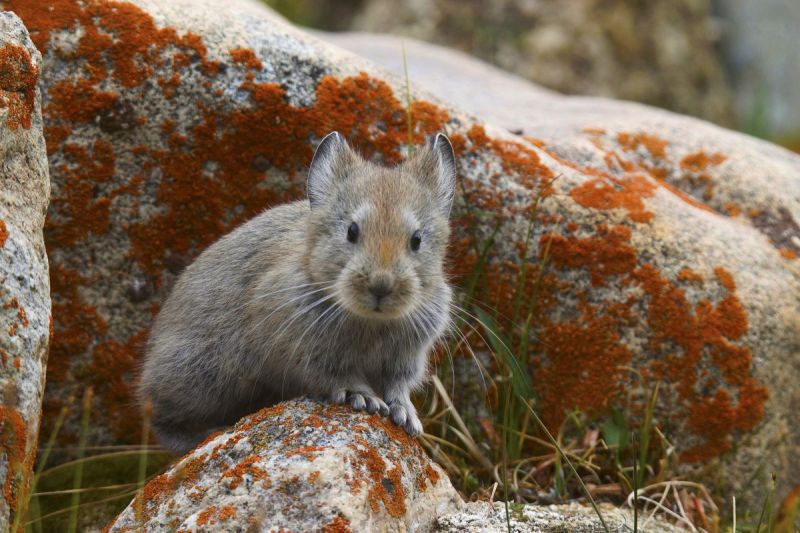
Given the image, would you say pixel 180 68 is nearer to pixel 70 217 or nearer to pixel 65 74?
pixel 65 74

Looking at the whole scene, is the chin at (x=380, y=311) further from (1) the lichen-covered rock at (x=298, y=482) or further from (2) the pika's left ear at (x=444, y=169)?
(2) the pika's left ear at (x=444, y=169)

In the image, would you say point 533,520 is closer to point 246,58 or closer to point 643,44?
point 246,58

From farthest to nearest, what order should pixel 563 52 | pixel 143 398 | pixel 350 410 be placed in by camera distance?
pixel 563 52 → pixel 143 398 → pixel 350 410

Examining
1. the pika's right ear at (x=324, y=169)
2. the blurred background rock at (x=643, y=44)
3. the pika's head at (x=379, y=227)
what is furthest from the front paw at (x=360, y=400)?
the blurred background rock at (x=643, y=44)

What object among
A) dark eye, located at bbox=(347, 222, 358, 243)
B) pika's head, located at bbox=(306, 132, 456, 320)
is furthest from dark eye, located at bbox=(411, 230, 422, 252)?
dark eye, located at bbox=(347, 222, 358, 243)

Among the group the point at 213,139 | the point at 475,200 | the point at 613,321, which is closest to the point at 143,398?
the point at 213,139

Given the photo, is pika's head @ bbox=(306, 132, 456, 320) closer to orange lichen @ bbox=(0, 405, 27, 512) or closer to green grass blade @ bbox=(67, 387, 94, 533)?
green grass blade @ bbox=(67, 387, 94, 533)
